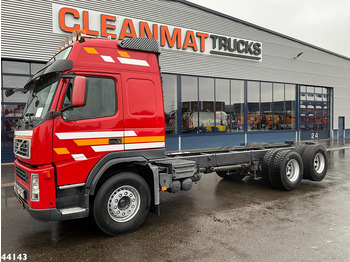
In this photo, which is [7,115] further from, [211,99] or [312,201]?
[312,201]

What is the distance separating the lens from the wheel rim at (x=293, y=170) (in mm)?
7273

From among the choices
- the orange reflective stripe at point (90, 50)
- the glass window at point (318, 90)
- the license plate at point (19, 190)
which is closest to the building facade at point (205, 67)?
the glass window at point (318, 90)

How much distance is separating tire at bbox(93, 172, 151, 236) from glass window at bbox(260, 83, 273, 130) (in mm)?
17303

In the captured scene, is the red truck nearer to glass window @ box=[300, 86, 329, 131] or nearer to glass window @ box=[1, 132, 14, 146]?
glass window @ box=[1, 132, 14, 146]

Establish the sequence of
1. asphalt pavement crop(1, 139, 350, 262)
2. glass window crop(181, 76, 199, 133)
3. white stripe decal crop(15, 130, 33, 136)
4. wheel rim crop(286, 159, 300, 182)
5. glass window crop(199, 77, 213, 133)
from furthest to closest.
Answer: glass window crop(199, 77, 213, 133), glass window crop(181, 76, 199, 133), wheel rim crop(286, 159, 300, 182), white stripe decal crop(15, 130, 33, 136), asphalt pavement crop(1, 139, 350, 262)

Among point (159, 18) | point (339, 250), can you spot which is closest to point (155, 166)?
point (339, 250)

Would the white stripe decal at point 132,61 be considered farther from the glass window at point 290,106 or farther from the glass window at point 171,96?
the glass window at point 290,106

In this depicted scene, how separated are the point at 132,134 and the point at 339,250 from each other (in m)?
3.41

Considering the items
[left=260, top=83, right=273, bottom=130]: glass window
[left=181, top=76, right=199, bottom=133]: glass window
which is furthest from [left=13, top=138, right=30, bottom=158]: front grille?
[left=260, top=83, right=273, bottom=130]: glass window

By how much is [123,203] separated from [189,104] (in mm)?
12851

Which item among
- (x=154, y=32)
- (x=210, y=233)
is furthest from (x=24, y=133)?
(x=154, y=32)

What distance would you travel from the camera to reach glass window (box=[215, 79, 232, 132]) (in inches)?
714

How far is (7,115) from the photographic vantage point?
12703 mm

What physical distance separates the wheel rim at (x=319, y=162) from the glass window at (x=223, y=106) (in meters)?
10.2
